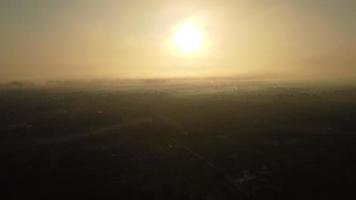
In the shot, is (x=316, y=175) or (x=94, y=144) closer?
(x=316, y=175)

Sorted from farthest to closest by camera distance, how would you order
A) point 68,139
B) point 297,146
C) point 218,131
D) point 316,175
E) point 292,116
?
1. point 292,116
2. point 218,131
3. point 68,139
4. point 297,146
5. point 316,175

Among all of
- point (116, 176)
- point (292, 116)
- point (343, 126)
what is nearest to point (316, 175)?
point (116, 176)

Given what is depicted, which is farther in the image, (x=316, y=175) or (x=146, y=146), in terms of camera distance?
(x=146, y=146)

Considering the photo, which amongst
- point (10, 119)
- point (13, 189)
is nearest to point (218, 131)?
point (13, 189)

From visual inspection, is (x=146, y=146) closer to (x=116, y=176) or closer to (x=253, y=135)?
(x=116, y=176)

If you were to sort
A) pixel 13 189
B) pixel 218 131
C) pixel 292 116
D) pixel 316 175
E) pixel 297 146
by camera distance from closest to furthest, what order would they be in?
pixel 13 189 < pixel 316 175 < pixel 297 146 < pixel 218 131 < pixel 292 116

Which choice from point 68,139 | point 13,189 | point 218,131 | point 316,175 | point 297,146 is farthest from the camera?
point 218,131

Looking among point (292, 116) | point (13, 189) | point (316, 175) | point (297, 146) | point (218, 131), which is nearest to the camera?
point (13, 189)

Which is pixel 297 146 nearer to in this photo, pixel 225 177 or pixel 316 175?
pixel 316 175
